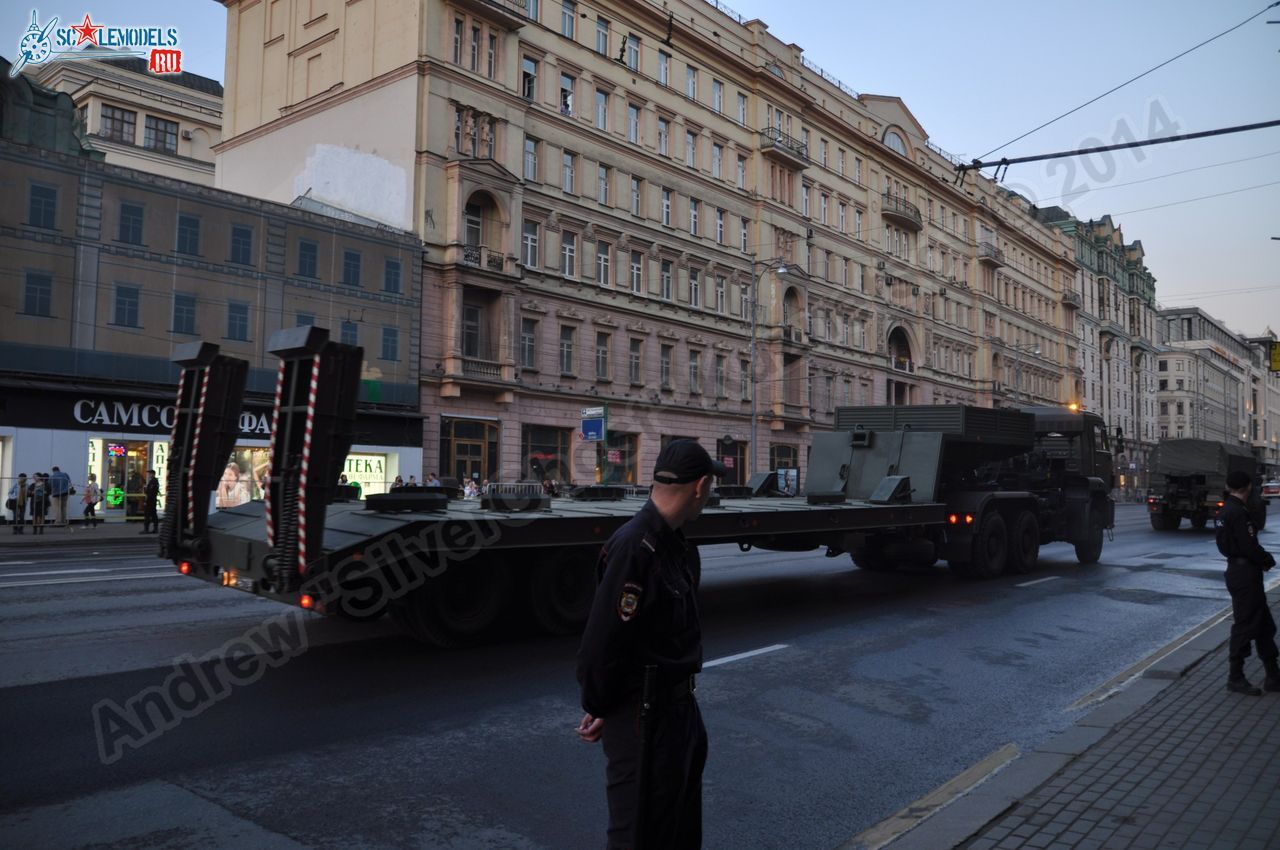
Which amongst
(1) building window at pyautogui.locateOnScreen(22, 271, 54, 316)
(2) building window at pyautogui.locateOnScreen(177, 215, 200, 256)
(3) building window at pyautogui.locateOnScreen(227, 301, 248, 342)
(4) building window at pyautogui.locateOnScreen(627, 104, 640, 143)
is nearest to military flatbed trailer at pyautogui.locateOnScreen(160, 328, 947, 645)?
(1) building window at pyautogui.locateOnScreen(22, 271, 54, 316)

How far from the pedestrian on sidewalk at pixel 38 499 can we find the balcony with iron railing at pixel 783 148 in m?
36.3

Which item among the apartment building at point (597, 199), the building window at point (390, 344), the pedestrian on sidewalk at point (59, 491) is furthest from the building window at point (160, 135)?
the pedestrian on sidewalk at point (59, 491)

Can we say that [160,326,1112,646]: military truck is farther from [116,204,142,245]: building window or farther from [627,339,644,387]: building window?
[627,339,644,387]: building window

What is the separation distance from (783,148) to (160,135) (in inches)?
1351

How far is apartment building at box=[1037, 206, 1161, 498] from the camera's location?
90625 millimetres

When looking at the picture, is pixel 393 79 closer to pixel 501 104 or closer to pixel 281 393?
pixel 501 104

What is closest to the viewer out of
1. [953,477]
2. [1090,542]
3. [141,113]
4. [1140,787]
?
[1140,787]

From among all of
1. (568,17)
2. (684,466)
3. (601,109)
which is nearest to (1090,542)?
(684,466)

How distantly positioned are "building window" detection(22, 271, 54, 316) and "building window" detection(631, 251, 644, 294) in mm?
22401

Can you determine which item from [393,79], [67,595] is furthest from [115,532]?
[393,79]

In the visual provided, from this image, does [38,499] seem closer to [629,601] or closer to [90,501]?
[90,501]

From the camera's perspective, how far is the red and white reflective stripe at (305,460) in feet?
22.2

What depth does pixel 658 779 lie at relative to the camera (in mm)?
3070

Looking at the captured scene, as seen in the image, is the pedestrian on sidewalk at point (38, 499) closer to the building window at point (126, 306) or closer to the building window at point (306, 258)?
the building window at point (126, 306)
